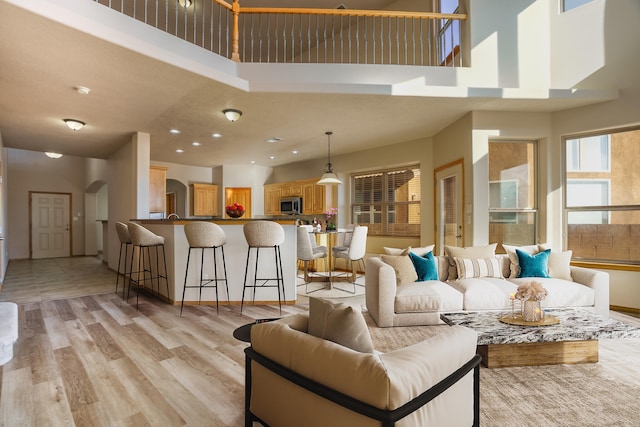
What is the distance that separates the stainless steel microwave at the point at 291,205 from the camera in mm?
8262

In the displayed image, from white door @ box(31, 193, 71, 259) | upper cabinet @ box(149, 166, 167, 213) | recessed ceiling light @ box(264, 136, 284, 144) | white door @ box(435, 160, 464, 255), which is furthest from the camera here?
white door @ box(31, 193, 71, 259)

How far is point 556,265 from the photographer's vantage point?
4.00 meters

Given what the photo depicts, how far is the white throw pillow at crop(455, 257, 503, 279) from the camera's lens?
394cm

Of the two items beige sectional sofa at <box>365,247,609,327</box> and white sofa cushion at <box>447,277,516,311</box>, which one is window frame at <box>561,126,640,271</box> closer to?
beige sectional sofa at <box>365,247,609,327</box>

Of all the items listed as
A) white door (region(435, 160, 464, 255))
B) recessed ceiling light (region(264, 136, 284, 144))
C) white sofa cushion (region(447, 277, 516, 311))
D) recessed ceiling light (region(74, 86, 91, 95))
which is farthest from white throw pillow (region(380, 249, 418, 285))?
recessed ceiling light (region(74, 86, 91, 95))

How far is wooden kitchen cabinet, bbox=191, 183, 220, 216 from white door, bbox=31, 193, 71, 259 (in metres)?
4.31


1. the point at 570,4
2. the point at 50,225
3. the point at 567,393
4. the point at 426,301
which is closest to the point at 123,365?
the point at 426,301

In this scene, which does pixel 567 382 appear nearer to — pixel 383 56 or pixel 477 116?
pixel 477 116

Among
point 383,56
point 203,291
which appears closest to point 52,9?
point 203,291

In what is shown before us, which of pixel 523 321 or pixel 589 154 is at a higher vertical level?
pixel 589 154

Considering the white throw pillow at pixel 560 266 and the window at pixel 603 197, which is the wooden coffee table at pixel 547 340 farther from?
the window at pixel 603 197

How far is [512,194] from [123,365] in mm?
5043

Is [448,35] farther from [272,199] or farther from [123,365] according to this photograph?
[272,199]

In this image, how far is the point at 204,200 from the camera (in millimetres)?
9172
